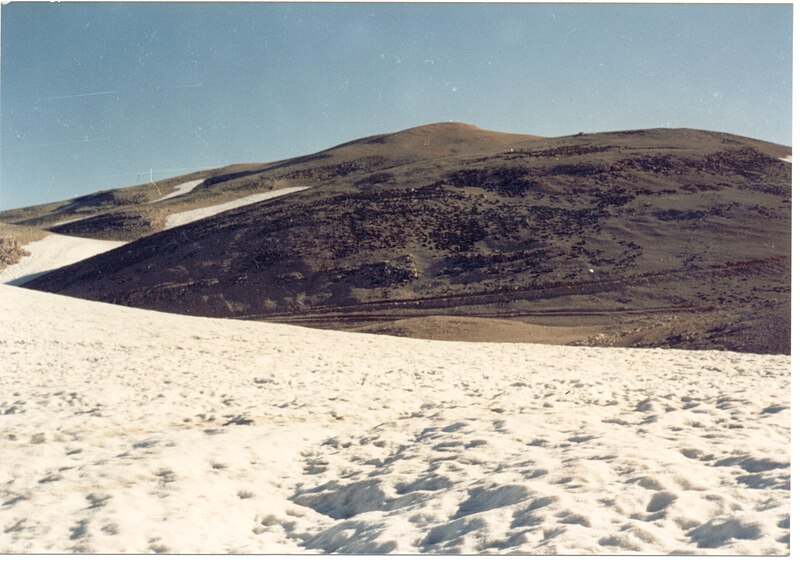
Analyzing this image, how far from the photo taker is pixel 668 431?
7262mm

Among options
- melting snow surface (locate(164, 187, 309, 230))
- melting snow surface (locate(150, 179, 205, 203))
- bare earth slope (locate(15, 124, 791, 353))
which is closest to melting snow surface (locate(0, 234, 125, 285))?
bare earth slope (locate(15, 124, 791, 353))

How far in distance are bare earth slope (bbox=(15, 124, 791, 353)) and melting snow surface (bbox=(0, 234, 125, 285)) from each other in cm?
341

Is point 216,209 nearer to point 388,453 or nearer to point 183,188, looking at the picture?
point 183,188

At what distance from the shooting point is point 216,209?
189 feet

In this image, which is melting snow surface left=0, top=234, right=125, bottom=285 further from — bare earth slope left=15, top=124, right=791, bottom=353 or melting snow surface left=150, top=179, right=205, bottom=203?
melting snow surface left=150, top=179, right=205, bottom=203

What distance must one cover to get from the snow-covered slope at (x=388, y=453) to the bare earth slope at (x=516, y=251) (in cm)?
876

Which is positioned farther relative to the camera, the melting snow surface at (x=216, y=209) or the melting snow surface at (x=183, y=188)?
the melting snow surface at (x=183, y=188)

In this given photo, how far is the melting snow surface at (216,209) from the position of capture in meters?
55.8

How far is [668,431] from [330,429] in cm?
378

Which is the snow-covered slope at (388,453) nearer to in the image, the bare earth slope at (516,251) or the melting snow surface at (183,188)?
the bare earth slope at (516,251)

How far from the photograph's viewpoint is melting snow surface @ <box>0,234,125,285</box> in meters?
43.5

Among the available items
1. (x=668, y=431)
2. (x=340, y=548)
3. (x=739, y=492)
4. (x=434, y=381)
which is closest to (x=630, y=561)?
(x=739, y=492)

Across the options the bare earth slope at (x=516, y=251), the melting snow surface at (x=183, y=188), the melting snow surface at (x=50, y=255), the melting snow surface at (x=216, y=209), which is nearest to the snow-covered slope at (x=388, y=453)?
the bare earth slope at (x=516, y=251)

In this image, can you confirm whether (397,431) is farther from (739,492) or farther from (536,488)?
(739,492)
